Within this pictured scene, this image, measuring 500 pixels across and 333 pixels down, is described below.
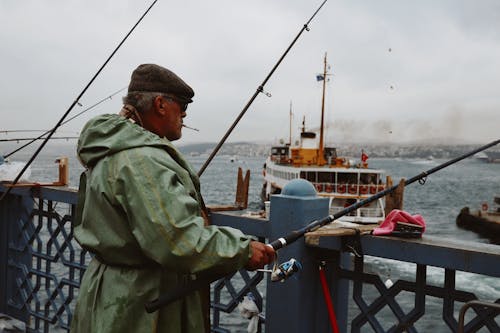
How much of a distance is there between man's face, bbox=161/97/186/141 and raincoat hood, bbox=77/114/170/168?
169mm

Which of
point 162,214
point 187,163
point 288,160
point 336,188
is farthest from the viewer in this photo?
point 288,160

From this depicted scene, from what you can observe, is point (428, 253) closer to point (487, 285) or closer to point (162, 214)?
point (162, 214)

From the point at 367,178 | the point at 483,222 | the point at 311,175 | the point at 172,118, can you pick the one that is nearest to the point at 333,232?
the point at 172,118

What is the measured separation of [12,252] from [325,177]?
30.1 metres

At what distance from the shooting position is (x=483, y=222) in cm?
4438

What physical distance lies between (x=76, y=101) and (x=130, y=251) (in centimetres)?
322

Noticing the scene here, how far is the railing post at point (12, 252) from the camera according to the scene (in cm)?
507

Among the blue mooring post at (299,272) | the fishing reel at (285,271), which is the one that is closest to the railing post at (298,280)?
the blue mooring post at (299,272)

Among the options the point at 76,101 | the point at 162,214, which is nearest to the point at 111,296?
the point at 162,214

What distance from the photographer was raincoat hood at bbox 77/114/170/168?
2.04 meters

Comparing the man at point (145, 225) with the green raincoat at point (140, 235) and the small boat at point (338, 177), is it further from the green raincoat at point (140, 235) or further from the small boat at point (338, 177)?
the small boat at point (338, 177)

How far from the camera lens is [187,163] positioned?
221cm

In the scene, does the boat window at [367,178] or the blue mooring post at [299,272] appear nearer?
the blue mooring post at [299,272]

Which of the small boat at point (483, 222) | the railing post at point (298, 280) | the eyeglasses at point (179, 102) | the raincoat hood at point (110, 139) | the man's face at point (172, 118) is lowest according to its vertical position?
the small boat at point (483, 222)
